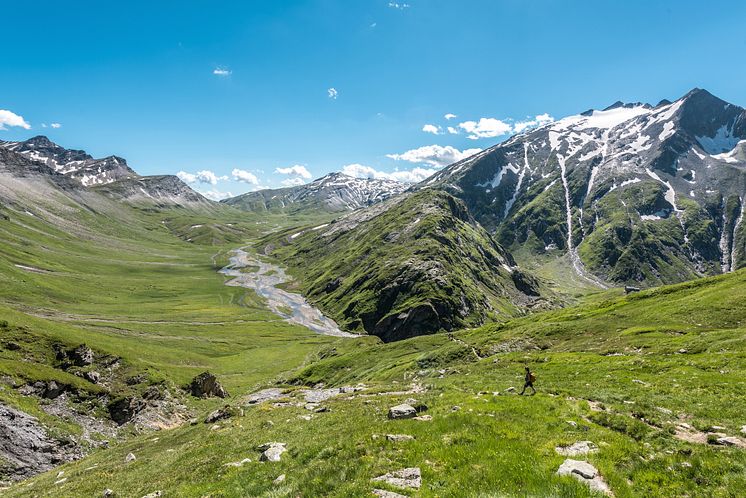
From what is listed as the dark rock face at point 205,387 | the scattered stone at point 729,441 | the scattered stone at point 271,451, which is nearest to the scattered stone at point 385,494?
the scattered stone at point 271,451

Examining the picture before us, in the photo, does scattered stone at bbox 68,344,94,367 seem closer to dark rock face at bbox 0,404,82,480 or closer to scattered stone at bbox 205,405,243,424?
dark rock face at bbox 0,404,82,480

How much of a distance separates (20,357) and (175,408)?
2233 centimetres

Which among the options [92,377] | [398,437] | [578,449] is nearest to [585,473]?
[578,449]

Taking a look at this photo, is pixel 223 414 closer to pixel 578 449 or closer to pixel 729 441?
pixel 578 449

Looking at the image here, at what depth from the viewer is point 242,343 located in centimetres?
15088

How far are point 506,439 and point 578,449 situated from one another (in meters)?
2.91

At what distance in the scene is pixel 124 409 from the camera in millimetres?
53750

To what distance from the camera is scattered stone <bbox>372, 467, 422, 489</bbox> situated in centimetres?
1410

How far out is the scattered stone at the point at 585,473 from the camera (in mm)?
12773

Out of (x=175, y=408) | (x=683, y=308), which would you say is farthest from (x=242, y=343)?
(x=683, y=308)

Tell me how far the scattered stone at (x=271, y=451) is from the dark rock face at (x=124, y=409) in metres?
42.7

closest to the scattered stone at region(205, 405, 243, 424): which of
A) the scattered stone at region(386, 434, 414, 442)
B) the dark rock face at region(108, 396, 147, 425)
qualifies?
the dark rock face at region(108, 396, 147, 425)

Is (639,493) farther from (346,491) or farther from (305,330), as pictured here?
(305,330)

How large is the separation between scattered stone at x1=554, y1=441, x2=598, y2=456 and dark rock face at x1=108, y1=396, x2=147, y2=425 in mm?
57951
